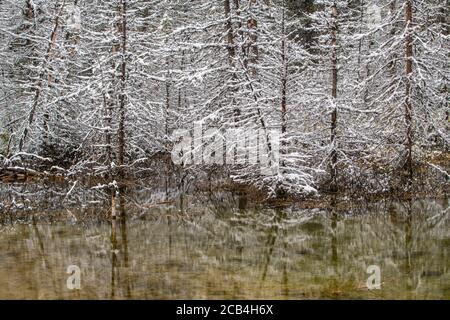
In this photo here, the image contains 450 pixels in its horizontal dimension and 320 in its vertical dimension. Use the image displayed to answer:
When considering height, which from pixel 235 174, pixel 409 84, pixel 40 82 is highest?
pixel 40 82

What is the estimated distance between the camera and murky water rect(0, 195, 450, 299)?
9.80 metres

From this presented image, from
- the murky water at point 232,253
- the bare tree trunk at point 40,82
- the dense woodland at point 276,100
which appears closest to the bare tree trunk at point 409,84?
the dense woodland at point 276,100

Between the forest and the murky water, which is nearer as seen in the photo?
the murky water

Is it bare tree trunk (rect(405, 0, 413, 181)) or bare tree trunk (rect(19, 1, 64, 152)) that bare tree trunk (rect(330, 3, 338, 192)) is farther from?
bare tree trunk (rect(19, 1, 64, 152))

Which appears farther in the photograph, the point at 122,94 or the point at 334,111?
the point at 122,94

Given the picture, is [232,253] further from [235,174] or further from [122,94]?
[122,94]

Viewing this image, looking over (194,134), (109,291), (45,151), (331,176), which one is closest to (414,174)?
(331,176)

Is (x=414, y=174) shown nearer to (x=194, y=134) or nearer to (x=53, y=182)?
(x=194, y=134)

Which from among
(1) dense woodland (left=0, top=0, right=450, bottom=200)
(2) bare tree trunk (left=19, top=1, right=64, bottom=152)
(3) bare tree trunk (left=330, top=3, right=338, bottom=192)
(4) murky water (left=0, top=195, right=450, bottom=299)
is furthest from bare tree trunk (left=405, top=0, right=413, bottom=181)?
(2) bare tree trunk (left=19, top=1, right=64, bottom=152)

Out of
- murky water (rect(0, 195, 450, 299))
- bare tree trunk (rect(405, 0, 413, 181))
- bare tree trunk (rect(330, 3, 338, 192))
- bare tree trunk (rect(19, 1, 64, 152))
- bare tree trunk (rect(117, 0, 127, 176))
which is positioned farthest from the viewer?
bare tree trunk (rect(19, 1, 64, 152))

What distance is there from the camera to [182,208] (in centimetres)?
1758

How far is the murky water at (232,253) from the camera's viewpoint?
9.80m

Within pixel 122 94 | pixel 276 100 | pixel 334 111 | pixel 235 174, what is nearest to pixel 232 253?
pixel 276 100

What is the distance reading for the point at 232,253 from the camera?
40.4 feet
